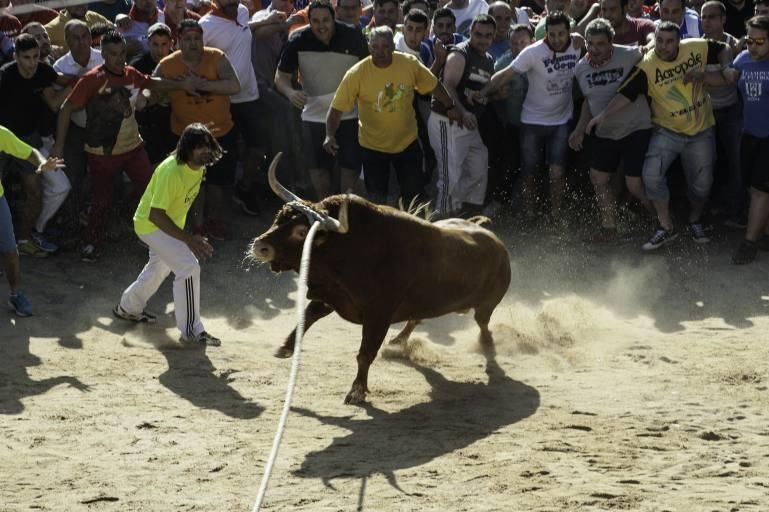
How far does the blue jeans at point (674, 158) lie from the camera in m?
12.4

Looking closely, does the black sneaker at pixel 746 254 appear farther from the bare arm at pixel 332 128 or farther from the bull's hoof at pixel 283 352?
the bull's hoof at pixel 283 352

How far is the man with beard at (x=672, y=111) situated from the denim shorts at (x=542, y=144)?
354 millimetres

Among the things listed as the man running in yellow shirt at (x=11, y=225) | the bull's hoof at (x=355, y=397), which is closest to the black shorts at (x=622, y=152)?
the bull's hoof at (x=355, y=397)

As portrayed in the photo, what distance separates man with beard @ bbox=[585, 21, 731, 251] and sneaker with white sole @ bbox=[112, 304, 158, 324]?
13.9ft

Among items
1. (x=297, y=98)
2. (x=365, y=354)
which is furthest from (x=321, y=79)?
(x=365, y=354)

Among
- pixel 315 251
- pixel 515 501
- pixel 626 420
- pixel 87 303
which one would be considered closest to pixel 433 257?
pixel 315 251

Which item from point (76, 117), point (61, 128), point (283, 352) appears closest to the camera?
point (283, 352)

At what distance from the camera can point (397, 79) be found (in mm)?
12133

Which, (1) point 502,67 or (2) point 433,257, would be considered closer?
(2) point 433,257

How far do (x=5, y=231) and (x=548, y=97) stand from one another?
4.93 meters

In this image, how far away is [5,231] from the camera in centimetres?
1084

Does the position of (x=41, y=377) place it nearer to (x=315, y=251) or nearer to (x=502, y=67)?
(x=315, y=251)

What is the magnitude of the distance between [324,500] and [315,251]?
6.90ft

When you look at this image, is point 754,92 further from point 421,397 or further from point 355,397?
point 355,397
